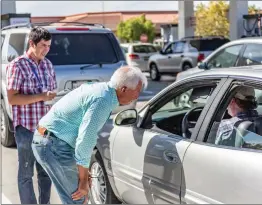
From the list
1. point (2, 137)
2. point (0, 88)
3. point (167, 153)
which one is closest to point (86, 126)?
point (167, 153)

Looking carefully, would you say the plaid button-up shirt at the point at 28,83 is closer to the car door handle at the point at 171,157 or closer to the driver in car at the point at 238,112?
the car door handle at the point at 171,157

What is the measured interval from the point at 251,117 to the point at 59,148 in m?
1.38

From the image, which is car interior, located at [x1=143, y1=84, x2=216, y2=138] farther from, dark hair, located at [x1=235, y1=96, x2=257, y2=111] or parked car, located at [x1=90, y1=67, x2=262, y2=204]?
dark hair, located at [x1=235, y1=96, x2=257, y2=111]

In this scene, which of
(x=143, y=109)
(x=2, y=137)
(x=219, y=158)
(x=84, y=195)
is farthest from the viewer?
(x=2, y=137)

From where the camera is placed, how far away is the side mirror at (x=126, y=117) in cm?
414

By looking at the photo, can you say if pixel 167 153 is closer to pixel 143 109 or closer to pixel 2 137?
pixel 143 109

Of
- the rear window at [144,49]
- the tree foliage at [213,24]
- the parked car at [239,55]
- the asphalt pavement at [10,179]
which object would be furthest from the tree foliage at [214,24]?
the asphalt pavement at [10,179]

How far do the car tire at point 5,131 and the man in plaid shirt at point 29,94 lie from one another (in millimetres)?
2893

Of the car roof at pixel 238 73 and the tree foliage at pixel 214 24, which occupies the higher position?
the tree foliage at pixel 214 24

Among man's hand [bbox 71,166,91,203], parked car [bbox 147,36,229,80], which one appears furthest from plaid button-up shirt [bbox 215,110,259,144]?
parked car [bbox 147,36,229,80]

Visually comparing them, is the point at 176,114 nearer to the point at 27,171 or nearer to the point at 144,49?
the point at 27,171

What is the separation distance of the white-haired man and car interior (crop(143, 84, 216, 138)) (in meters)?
0.71

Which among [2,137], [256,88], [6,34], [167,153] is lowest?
[2,137]

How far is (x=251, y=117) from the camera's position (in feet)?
10.9
